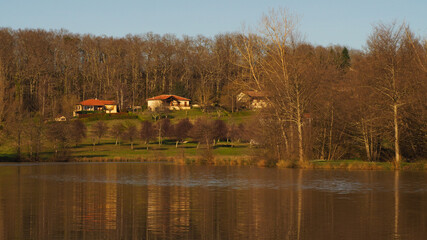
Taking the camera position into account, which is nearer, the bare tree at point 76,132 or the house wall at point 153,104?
the bare tree at point 76,132

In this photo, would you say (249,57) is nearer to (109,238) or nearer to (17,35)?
(109,238)

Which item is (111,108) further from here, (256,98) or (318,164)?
(318,164)

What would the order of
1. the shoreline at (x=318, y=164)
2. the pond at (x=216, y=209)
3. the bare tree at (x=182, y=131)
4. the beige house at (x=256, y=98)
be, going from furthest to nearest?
1. the bare tree at (x=182, y=131)
2. the beige house at (x=256, y=98)
3. the shoreline at (x=318, y=164)
4. the pond at (x=216, y=209)

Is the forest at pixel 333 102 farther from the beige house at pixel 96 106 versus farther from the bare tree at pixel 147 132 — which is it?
the beige house at pixel 96 106

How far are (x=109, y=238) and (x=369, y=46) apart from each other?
40.5m

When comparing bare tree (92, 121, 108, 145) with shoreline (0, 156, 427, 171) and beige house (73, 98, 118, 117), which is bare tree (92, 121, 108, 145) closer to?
shoreline (0, 156, 427, 171)

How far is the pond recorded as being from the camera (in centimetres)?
1659

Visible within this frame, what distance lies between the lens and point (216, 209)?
21.9 meters

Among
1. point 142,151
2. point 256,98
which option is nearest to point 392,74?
point 256,98

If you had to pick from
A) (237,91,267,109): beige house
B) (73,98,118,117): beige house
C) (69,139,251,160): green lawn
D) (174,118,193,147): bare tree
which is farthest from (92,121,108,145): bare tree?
(73,98,118,117): beige house

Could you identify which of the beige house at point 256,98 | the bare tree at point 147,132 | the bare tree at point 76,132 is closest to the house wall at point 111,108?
the beige house at point 256,98

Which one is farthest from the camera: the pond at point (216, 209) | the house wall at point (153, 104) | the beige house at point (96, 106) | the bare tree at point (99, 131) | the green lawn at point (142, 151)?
the beige house at point (96, 106)

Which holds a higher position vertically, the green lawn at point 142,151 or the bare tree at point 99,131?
the bare tree at point 99,131

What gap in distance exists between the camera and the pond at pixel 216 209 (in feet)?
54.4
